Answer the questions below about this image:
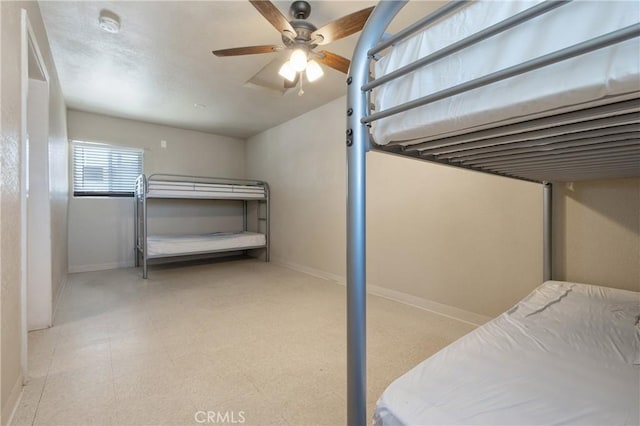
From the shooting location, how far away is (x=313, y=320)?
2.22 meters

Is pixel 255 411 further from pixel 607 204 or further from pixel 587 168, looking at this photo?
pixel 607 204

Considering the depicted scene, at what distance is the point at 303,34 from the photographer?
1.78 m

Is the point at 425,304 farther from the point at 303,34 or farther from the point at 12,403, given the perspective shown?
the point at 12,403

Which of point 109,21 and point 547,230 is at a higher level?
point 109,21

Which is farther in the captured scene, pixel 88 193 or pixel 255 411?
pixel 88 193

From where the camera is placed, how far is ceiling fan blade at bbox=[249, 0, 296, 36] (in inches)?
56.1

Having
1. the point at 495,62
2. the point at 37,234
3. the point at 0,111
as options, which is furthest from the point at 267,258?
the point at 495,62

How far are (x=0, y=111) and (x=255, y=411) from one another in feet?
4.98

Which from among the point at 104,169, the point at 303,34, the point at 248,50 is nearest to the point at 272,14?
the point at 303,34

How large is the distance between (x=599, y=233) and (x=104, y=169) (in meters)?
5.30
